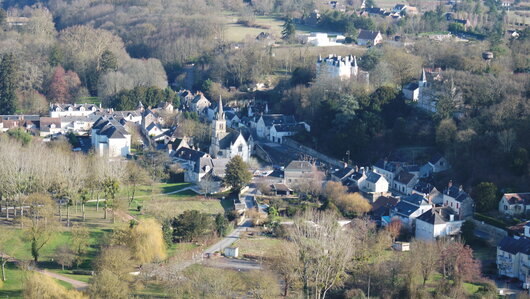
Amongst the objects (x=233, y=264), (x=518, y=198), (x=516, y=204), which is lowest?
(x=233, y=264)

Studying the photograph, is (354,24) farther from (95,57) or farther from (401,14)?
(95,57)

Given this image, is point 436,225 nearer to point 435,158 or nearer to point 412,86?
point 435,158

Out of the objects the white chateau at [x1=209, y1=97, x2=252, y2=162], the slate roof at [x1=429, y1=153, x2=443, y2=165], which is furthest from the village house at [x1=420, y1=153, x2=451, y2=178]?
the white chateau at [x1=209, y1=97, x2=252, y2=162]

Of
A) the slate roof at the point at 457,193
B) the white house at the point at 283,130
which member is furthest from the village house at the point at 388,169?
the white house at the point at 283,130

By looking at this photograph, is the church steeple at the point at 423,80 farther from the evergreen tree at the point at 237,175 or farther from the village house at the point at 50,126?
the village house at the point at 50,126

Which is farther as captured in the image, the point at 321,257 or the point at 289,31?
the point at 289,31

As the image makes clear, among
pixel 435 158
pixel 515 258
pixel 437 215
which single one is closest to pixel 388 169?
pixel 435 158
